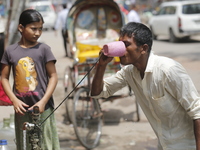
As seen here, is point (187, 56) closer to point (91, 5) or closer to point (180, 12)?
point (180, 12)

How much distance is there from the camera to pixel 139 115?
268 inches

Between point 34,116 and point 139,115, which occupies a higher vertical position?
point 34,116

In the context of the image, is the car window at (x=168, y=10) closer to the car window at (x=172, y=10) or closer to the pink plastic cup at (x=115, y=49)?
the car window at (x=172, y=10)

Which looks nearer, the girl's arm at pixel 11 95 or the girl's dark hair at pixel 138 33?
the girl's dark hair at pixel 138 33

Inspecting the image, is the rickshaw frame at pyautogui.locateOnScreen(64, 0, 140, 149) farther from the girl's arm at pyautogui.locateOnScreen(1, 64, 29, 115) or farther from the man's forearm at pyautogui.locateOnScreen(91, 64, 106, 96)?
the man's forearm at pyautogui.locateOnScreen(91, 64, 106, 96)

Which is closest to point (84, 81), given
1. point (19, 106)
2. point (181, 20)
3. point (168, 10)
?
point (19, 106)

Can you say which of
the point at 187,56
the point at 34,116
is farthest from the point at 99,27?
the point at 187,56

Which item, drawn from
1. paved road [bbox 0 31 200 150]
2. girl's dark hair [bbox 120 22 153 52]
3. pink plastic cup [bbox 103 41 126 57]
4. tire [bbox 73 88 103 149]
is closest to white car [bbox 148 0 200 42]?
paved road [bbox 0 31 200 150]

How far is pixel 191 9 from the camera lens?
55.2 ft

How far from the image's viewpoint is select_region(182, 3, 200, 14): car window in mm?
16734

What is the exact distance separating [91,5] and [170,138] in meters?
5.07

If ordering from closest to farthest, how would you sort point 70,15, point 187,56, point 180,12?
point 70,15 < point 187,56 < point 180,12

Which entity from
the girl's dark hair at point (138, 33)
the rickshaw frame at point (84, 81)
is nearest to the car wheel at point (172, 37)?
the rickshaw frame at point (84, 81)

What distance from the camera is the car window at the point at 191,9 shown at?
54.9 ft
